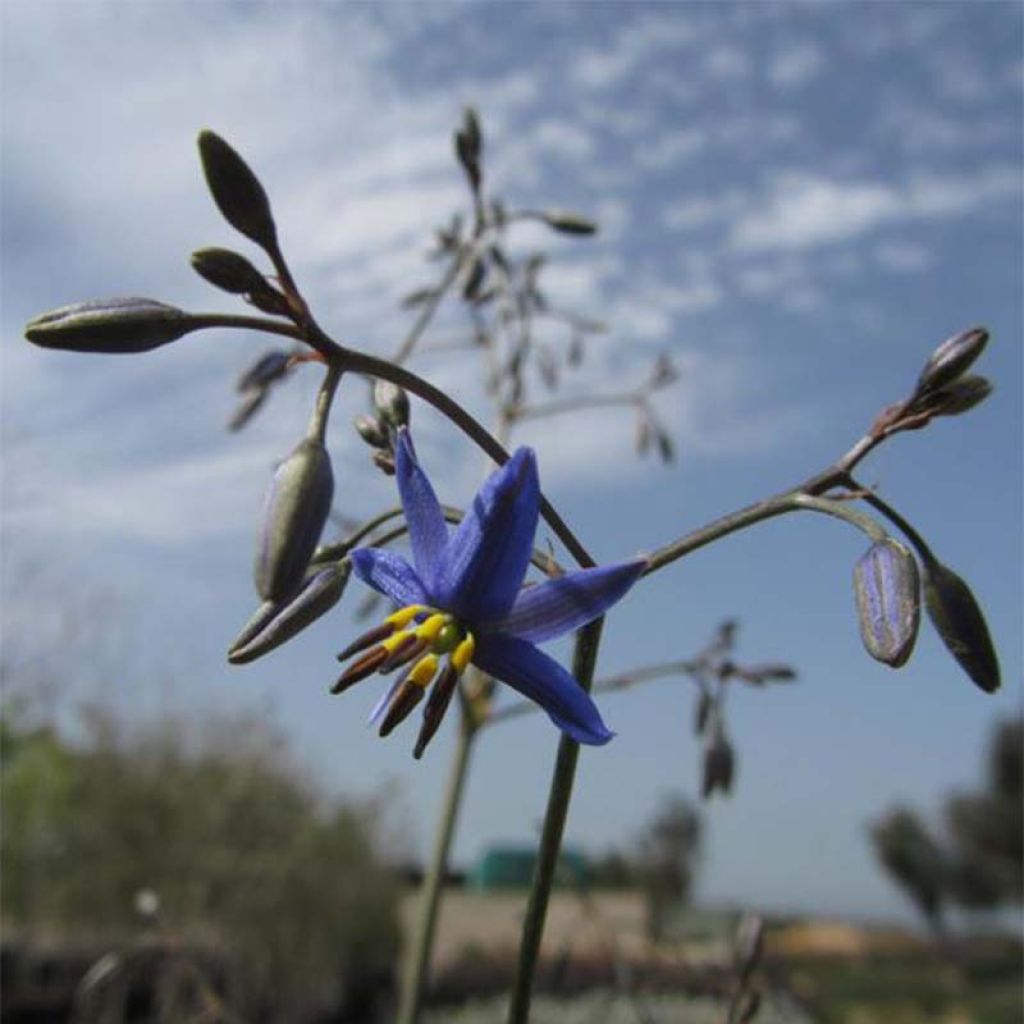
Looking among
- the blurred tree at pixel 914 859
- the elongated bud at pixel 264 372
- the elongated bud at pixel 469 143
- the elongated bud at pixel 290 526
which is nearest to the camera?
the elongated bud at pixel 290 526

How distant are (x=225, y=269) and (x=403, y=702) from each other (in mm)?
354

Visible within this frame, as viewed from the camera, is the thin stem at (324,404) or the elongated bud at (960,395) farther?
the elongated bud at (960,395)

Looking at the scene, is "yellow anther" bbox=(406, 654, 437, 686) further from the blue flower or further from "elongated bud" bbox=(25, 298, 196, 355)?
"elongated bud" bbox=(25, 298, 196, 355)

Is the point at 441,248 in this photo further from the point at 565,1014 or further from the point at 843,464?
the point at 565,1014

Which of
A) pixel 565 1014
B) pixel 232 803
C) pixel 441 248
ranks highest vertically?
pixel 441 248

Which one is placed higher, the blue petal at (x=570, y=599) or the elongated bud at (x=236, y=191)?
the elongated bud at (x=236, y=191)

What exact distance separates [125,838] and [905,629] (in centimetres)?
1839

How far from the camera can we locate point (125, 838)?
18391 mm

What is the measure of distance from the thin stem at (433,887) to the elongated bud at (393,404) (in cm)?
128

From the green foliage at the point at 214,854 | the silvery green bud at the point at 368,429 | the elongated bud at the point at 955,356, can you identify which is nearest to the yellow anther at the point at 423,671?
the silvery green bud at the point at 368,429

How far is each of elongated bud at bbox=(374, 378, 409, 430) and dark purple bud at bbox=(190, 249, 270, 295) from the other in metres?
0.16

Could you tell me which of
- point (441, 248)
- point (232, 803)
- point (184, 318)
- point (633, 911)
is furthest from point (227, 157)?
point (633, 911)

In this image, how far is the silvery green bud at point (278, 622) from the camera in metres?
1.16

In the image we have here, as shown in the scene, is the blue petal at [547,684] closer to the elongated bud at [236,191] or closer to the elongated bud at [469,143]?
the elongated bud at [236,191]
